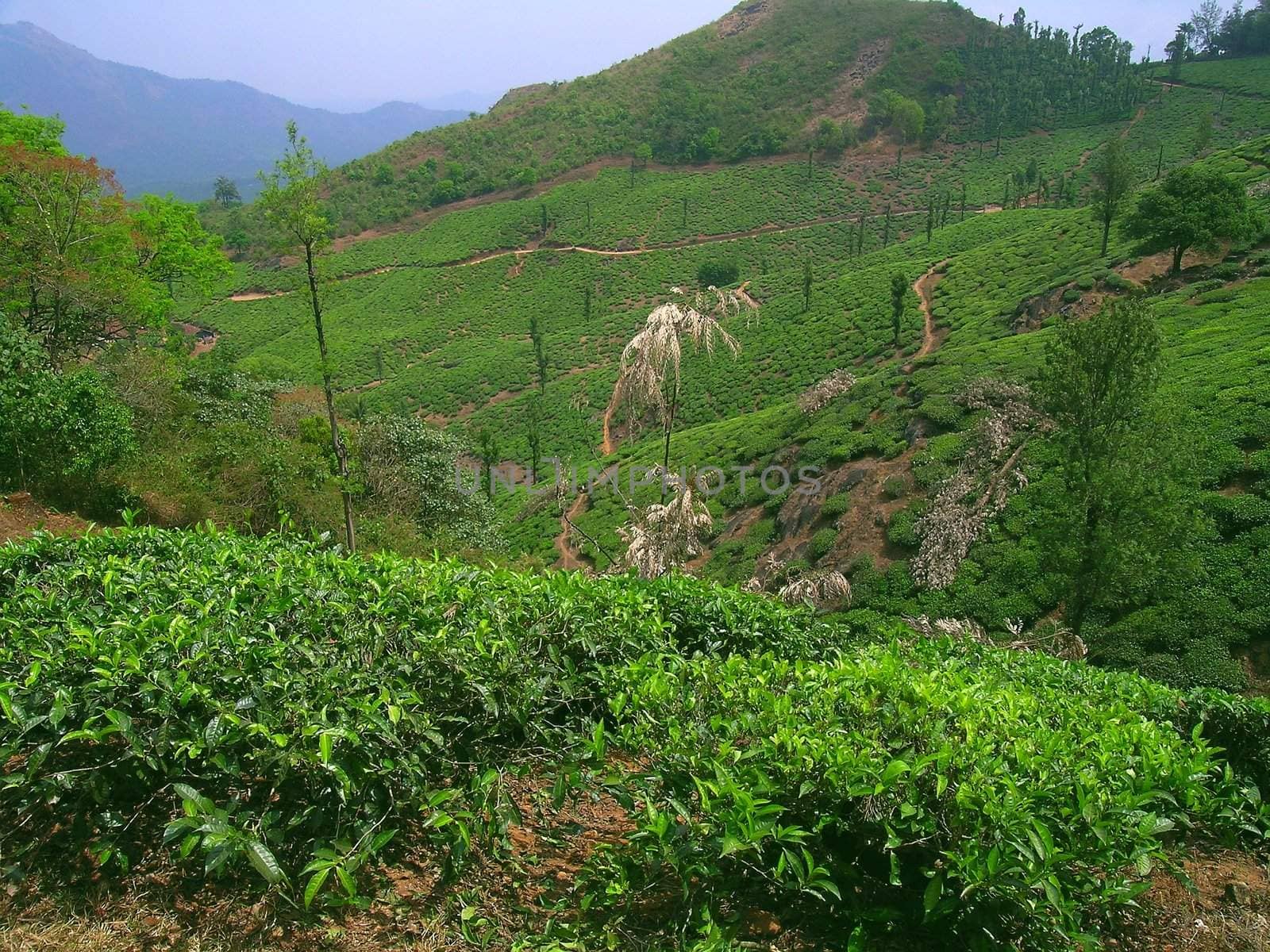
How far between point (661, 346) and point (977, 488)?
1328cm

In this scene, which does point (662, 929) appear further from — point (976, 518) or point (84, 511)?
point (976, 518)

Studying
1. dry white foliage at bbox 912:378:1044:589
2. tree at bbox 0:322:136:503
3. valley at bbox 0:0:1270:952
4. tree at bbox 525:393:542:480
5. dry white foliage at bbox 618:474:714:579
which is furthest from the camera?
tree at bbox 525:393:542:480

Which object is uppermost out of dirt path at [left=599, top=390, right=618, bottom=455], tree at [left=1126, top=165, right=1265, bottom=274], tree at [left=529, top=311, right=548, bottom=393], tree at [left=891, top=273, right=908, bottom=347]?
tree at [left=1126, top=165, right=1265, bottom=274]

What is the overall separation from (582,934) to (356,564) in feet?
9.70

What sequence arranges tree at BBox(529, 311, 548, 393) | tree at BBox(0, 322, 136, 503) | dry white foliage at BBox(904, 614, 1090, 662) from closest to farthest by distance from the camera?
dry white foliage at BBox(904, 614, 1090, 662), tree at BBox(0, 322, 136, 503), tree at BBox(529, 311, 548, 393)

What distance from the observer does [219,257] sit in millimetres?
25391

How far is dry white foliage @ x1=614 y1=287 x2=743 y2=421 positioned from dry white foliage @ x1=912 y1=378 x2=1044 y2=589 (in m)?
10.6

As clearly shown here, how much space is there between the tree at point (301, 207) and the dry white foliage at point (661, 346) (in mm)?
5183

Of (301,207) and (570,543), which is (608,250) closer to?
(570,543)

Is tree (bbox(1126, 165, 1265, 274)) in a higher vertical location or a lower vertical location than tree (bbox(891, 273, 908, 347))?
higher

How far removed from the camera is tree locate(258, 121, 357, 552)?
400 inches

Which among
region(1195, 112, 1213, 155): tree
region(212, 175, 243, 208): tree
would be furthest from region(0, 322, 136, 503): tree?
region(212, 175, 243, 208): tree

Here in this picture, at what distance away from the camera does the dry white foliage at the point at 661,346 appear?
8070 mm

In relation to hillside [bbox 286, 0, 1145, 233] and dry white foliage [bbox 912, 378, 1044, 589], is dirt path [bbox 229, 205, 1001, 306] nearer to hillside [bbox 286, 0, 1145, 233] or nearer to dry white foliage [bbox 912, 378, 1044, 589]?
hillside [bbox 286, 0, 1145, 233]
